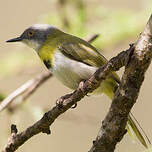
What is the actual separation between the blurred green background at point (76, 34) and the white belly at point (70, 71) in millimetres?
300

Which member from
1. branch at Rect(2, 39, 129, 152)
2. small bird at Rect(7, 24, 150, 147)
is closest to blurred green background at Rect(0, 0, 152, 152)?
small bird at Rect(7, 24, 150, 147)

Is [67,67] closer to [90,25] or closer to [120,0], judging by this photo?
[90,25]

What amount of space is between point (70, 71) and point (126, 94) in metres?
1.22

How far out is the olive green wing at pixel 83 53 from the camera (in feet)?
10.7

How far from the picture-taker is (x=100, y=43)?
384 cm

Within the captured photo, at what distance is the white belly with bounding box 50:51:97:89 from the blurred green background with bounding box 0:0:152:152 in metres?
0.30

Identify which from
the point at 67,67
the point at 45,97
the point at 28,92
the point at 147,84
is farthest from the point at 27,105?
the point at 147,84

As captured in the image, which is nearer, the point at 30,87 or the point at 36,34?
the point at 30,87

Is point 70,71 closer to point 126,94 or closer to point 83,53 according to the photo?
point 83,53

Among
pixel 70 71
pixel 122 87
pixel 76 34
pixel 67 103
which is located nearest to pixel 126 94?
pixel 122 87

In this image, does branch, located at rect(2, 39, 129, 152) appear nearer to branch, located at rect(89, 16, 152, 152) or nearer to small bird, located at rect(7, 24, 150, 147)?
branch, located at rect(89, 16, 152, 152)

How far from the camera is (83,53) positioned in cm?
336

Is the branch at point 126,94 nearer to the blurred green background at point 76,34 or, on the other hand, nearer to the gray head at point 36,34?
the blurred green background at point 76,34

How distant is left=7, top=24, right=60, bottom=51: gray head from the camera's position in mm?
3963
